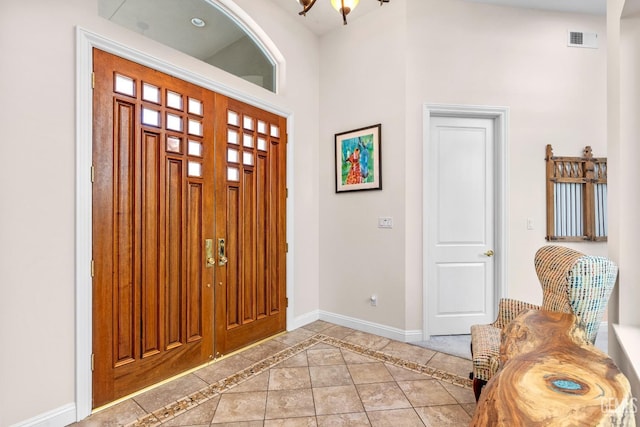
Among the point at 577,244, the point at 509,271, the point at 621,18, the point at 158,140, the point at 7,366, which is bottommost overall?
the point at 7,366

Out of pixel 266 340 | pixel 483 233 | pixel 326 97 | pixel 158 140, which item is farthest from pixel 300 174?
pixel 483 233

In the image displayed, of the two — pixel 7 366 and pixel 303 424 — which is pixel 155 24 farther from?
pixel 303 424

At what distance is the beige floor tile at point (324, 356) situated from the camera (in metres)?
2.56

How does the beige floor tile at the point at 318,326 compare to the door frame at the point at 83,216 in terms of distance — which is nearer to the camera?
the door frame at the point at 83,216

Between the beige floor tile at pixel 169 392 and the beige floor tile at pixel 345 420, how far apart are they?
3.07 feet

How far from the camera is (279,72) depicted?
10.6 ft

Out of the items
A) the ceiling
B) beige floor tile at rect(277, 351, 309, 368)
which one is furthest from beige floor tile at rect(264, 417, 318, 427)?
the ceiling

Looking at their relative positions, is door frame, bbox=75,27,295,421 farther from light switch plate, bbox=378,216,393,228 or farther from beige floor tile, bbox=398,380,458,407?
light switch plate, bbox=378,216,393,228

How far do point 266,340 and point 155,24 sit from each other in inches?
111

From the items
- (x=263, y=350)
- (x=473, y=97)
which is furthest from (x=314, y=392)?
(x=473, y=97)

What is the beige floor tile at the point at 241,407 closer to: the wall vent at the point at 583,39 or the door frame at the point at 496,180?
the door frame at the point at 496,180

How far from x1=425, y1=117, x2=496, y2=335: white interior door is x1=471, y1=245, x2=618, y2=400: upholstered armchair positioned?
35.0 inches

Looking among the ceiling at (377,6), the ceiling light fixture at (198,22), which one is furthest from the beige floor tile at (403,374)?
the ceiling at (377,6)

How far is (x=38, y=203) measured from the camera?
66.9 inches
